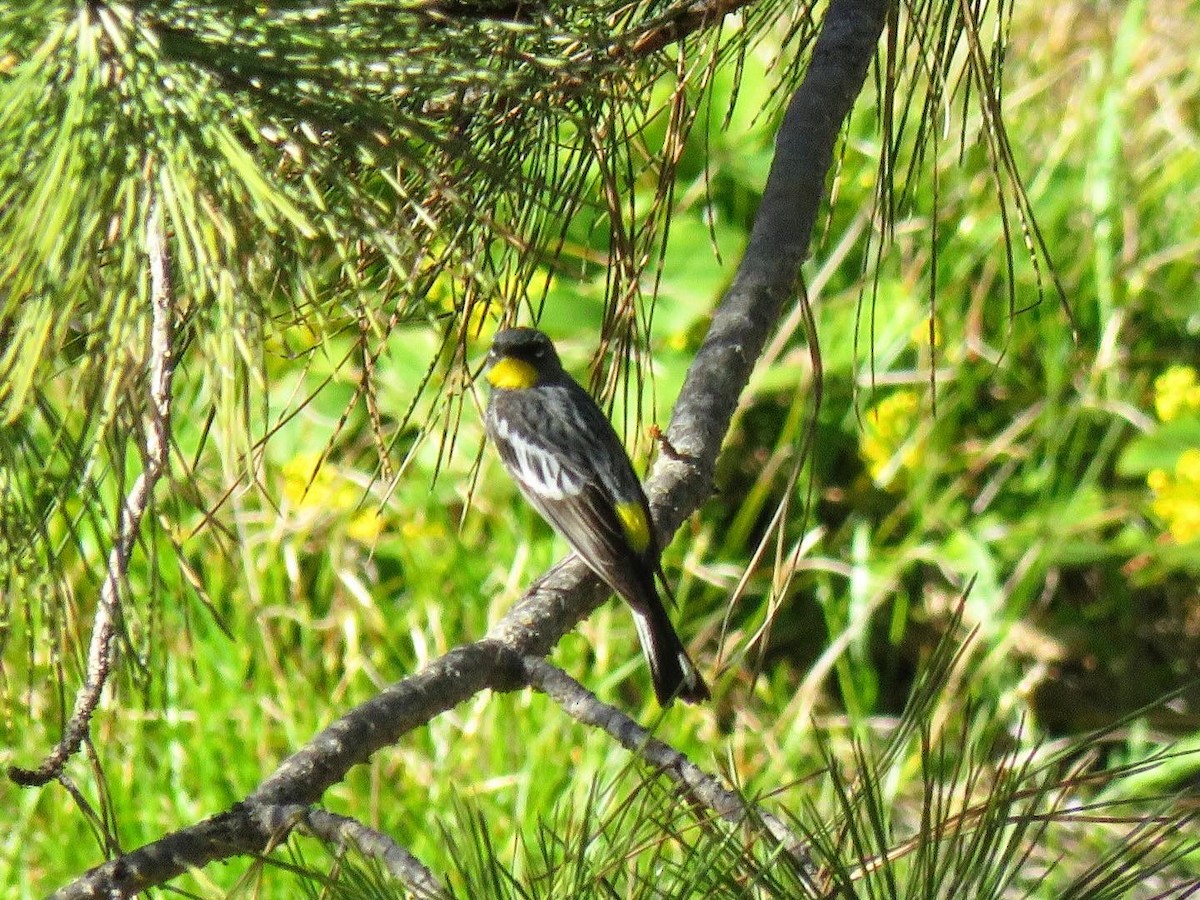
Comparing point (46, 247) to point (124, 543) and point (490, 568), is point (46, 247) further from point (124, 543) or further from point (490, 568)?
point (490, 568)

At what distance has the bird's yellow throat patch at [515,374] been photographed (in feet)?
8.19

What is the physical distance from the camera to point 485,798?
2371 millimetres

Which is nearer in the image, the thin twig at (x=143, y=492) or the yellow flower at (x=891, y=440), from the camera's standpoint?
the thin twig at (x=143, y=492)

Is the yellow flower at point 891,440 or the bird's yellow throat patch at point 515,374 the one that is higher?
the bird's yellow throat patch at point 515,374

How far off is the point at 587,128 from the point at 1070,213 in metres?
2.42

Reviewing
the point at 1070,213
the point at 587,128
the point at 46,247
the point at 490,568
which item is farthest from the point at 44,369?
the point at 1070,213

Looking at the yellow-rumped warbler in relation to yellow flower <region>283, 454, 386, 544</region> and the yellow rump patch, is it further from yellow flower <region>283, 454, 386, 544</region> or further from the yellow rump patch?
yellow flower <region>283, 454, 386, 544</region>

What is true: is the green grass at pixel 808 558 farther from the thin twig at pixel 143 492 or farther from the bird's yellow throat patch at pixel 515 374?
the thin twig at pixel 143 492

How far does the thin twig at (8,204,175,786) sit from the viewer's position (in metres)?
0.75

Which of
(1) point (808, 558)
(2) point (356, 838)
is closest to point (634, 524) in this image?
(1) point (808, 558)

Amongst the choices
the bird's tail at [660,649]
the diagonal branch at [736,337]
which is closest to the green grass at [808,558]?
the bird's tail at [660,649]

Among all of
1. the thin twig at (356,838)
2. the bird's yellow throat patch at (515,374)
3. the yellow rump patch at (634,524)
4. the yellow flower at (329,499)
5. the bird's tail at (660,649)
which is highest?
the bird's yellow throat patch at (515,374)

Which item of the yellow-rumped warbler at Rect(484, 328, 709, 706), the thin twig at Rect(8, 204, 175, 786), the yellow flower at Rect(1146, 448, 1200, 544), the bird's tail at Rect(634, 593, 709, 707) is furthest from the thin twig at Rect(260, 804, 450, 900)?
the yellow flower at Rect(1146, 448, 1200, 544)

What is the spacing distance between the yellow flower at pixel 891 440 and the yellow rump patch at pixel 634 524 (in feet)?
2.84
